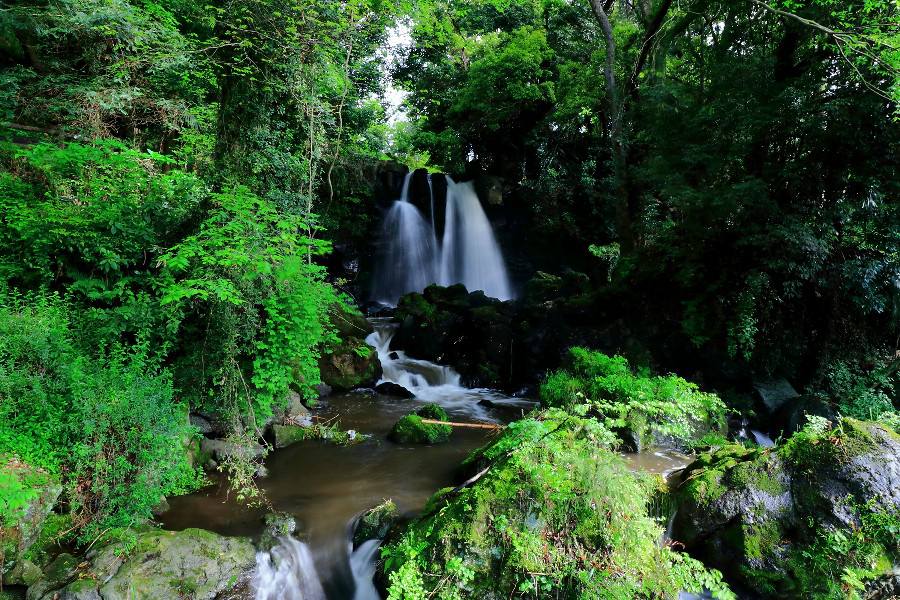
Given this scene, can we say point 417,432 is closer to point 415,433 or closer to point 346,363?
point 415,433

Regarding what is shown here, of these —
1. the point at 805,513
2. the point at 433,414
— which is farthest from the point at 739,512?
the point at 433,414

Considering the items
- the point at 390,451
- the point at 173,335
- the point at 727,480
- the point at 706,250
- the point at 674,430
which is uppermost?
the point at 706,250

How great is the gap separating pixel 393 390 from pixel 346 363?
1.25 meters

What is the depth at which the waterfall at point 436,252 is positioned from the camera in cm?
1752

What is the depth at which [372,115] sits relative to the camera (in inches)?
574

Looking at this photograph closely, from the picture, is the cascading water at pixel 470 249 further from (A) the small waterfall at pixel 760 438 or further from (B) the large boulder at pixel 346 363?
(A) the small waterfall at pixel 760 438

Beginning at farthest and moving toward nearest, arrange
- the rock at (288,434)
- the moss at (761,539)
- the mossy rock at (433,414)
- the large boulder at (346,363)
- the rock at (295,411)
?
1. the large boulder at (346,363)
2. the mossy rock at (433,414)
3. the rock at (295,411)
4. the rock at (288,434)
5. the moss at (761,539)

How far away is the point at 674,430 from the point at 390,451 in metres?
4.08

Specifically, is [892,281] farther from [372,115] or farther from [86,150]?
[372,115]

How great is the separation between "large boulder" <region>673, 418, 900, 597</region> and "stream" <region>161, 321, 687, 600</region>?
1.68 m

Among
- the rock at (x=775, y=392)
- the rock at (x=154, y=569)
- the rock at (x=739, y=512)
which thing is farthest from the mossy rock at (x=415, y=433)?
the rock at (x=775, y=392)

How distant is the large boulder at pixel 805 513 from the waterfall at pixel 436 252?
13.7 metres

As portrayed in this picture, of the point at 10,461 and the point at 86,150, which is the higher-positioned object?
the point at 86,150

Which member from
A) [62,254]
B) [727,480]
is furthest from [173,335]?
[727,480]
